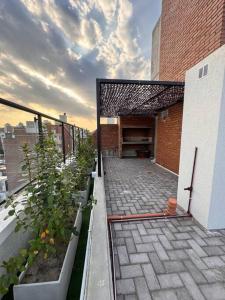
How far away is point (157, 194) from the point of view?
137 inches

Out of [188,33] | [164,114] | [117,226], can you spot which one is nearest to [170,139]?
[164,114]

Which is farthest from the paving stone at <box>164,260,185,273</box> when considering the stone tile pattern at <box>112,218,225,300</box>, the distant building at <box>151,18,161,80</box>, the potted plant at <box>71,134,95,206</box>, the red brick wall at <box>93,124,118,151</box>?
the distant building at <box>151,18,161,80</box>

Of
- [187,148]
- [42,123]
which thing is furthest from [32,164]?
[187,148]

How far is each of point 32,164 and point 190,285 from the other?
1939mm

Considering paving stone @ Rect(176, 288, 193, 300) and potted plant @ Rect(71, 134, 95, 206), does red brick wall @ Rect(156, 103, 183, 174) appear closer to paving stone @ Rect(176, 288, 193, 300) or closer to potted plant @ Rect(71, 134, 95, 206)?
potted plant @ Rect(71, 134, 95, 206)

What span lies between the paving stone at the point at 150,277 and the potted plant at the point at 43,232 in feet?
2.56

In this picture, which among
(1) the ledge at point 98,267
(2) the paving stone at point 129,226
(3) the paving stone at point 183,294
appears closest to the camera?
(1) the ledge at point 98,267

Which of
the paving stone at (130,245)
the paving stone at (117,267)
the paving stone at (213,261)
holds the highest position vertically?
the paving stone at (213,261)

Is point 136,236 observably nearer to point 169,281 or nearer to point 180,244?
point 180,244


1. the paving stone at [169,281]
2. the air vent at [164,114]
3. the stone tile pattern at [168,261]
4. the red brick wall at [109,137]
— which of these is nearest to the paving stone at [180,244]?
the stone tile pattern at [168,261]

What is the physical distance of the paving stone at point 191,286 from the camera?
1.27 metres

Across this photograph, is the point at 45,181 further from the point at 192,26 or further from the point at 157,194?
the point at 192,26

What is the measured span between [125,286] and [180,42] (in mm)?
5614

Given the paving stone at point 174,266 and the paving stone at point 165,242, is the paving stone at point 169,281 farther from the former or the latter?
the paving stone at point 165,242
